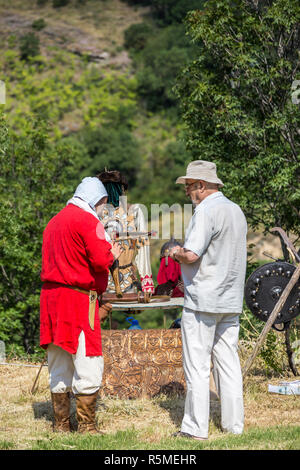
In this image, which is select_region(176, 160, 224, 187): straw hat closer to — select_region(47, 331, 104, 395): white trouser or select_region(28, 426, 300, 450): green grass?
select_region(47, 331, 104, 395): white trouser

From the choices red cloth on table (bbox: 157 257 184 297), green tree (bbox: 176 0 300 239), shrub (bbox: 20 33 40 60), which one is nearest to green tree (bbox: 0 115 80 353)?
green tree (bbox: 176 0 300 239)

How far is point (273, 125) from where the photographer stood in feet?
35.0

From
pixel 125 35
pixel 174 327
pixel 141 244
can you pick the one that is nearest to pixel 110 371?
pixel 174 327

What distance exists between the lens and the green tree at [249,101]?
10.8 meters

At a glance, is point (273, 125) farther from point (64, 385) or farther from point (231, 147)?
point (64, 385)

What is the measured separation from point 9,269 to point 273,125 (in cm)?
637

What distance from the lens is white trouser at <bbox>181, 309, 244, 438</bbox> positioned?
15.0 feet

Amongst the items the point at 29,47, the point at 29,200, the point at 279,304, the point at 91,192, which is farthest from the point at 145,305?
the point at 29,47

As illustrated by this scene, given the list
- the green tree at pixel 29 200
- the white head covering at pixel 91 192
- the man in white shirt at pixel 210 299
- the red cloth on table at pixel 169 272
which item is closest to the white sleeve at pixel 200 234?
the man in white shirt at pixel 210 299

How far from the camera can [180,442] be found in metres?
4.45

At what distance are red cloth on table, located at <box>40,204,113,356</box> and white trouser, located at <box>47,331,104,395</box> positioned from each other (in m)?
0.06

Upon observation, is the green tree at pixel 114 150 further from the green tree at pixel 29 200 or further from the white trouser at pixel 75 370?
the white trouser at pixel 75 370

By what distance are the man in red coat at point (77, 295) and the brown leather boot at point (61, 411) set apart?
0.06 meters

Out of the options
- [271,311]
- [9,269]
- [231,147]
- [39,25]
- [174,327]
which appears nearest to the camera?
[271,311]
